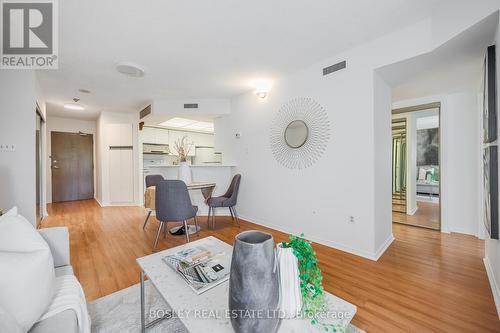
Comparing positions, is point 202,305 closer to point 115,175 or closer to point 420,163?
point 420,163

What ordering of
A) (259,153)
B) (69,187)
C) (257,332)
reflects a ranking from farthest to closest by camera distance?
1. (69,187)
2. (259,153)
3. (257,332)

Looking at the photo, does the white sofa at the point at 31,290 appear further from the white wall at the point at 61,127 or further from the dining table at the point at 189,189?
the white wall at the point at 61,127

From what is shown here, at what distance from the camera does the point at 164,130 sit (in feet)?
19.6

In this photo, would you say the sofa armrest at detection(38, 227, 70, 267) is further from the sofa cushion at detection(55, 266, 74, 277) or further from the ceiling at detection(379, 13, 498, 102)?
the ceiling at detection(379, 13, 498, 102)

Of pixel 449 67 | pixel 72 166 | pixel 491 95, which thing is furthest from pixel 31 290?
pixel 72 166

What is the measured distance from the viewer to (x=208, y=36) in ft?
7.34

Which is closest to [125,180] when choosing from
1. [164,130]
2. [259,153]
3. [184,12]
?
[164,130]

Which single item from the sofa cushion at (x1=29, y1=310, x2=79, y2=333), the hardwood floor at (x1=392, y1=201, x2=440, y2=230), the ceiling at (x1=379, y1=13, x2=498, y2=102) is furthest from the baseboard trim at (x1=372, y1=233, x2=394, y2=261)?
the sofa cushion at (x1=29, y1=310, x2=79, y2=333)

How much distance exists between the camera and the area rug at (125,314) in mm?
1369

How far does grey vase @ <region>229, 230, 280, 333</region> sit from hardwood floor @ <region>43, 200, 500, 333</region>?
1.05m

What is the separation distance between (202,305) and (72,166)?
272 inches

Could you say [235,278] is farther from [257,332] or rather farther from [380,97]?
[380,97]

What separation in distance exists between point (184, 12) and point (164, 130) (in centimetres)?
450

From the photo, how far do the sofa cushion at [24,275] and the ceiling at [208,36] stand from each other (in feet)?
6.00
